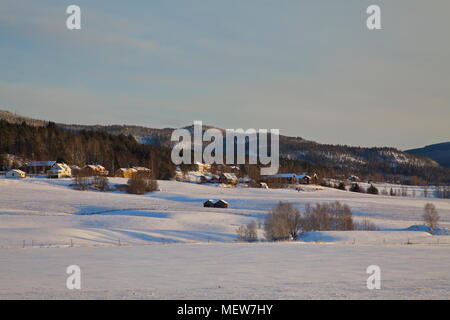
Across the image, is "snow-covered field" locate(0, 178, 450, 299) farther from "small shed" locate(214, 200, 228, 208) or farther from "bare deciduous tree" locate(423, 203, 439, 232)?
"small shed" locate(214, 200, 228, 208)

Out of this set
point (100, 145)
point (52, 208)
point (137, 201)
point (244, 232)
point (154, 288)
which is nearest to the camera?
point (154, 288)

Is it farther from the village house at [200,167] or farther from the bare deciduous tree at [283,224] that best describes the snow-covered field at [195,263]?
the village house at [200,167]

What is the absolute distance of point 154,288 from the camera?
50.1 feet

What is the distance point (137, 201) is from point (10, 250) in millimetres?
44725

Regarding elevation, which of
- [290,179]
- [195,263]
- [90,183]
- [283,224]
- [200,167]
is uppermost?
[200,167]

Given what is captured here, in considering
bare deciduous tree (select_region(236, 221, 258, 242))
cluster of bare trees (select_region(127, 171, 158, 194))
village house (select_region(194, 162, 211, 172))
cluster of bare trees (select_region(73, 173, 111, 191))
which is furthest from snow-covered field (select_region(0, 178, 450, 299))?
village house (select_region(194, 162, 211, 172))

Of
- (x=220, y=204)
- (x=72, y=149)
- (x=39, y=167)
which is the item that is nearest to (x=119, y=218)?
(x=220, y=204)

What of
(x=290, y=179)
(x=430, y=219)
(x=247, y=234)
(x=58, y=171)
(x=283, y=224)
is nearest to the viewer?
(x=247, y=234)

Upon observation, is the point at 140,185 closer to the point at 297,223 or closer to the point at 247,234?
the point at 297,223

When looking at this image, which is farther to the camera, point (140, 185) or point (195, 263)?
point (140, 185)
